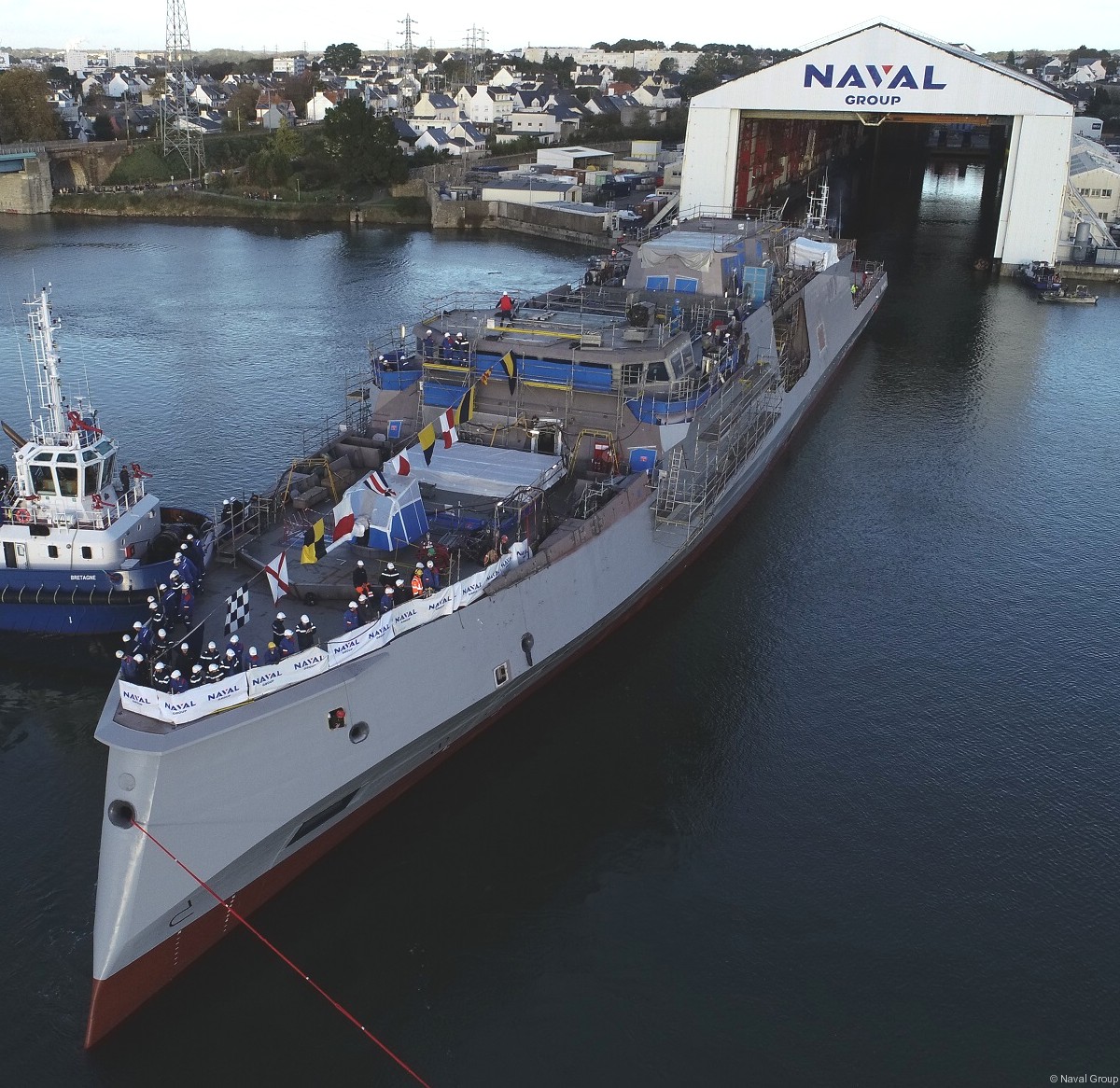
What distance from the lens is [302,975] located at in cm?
1548

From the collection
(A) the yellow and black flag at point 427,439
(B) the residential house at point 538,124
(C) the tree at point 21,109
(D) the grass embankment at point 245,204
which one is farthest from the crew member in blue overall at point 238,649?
(B) the residential house at point 538,124

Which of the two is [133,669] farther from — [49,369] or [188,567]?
[49,369]

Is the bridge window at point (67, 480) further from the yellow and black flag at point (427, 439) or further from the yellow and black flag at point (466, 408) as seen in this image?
the yellow and black flag at point (466, 408)

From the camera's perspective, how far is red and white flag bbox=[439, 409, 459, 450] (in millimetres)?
21719

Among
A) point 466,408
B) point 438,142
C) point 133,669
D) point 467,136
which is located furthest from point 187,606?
point 467,136

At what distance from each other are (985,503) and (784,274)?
481 inches

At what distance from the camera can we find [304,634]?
646 inches

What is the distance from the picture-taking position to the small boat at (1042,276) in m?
61.6

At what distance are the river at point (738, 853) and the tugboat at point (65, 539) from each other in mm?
1445

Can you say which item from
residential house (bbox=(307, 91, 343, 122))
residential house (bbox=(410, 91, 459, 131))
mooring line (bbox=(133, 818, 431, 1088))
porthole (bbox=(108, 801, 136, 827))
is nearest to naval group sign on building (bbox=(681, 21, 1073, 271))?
mooring line (bbox=(133, 818, 431, 1088))

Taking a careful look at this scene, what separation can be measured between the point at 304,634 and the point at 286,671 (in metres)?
0.85

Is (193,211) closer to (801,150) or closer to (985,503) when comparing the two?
(801,150)

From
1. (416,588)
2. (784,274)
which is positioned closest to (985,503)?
(784,274)

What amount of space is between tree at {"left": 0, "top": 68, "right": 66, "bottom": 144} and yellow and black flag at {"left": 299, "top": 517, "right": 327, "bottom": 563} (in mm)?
88736
